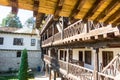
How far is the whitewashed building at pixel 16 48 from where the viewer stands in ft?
109

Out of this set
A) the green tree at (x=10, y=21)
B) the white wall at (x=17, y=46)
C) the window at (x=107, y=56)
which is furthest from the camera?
the green tree at (x=10, y=21)

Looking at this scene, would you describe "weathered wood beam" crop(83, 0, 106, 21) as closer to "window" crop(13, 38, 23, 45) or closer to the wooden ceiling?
the wooden ceiling

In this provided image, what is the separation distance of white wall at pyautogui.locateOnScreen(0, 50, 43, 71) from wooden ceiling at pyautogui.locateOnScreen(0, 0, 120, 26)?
3239cm

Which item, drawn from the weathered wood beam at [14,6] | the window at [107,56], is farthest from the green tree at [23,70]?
the weathered wood beam at [14,6]

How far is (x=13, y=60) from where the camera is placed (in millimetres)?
33812

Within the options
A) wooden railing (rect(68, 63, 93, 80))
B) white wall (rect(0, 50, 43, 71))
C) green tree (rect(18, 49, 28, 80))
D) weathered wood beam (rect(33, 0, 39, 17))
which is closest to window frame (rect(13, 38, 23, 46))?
white wall (rect(0, 50, 43, 71))

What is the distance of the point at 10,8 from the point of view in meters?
2.39

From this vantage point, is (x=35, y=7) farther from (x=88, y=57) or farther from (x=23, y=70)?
(x=23, y=70)

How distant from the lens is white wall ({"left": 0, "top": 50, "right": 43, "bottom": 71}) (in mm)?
32881

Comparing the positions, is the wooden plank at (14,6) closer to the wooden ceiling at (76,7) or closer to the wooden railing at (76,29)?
the wooden ceiling at (76,7)

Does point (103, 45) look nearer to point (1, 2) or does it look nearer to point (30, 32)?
point (1, 2)

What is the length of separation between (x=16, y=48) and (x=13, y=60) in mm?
2677

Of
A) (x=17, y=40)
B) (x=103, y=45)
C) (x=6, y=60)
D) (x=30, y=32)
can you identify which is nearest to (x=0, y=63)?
(x=6, y=60)

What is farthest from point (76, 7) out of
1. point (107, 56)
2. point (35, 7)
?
point (107, 56)
